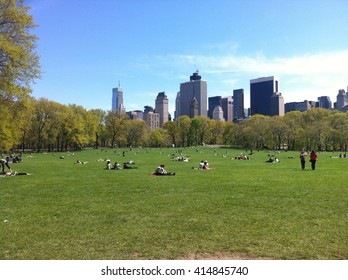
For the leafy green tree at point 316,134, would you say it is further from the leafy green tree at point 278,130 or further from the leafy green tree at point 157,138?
the leafy green tree at point 157,138

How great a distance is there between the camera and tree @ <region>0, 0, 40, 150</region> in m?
26.6

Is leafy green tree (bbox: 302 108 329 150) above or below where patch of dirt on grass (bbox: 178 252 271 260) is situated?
above

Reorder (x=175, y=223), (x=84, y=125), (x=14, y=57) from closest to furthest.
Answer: (x=175, y=223), (x=14, y=57), (x=84, y=125)

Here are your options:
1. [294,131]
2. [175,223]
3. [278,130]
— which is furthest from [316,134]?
[175,223]

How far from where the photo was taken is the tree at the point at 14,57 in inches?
1046

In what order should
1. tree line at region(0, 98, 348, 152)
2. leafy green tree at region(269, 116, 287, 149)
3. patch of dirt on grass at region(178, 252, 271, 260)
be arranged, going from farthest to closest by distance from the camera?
leafy green tree at region(269, 116, 287, 149), tree line at region(0, 98, 348, 152), patch of dirt on grass at region(178, 252, 271, 260)

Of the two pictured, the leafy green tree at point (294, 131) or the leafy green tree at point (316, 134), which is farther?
the leafy green tree at point (294, 131)

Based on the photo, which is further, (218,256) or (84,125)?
(84,125)

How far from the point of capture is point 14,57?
26016 millimetres

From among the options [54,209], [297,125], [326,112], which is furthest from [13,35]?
[326,112]

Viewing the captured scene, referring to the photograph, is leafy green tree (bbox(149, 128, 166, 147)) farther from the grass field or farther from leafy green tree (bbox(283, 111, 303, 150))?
the grass field

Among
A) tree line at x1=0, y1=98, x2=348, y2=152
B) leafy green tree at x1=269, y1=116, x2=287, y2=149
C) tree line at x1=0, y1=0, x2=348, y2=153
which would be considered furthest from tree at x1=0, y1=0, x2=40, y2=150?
leafy green tree at x1=269, y1=116, x2=287, y2=149

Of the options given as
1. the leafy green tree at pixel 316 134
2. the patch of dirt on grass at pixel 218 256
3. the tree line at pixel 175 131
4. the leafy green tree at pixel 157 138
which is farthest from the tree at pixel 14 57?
the leafy green tree at pixel 157 138

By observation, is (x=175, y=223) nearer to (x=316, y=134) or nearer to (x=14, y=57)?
(x=14, y=57)
